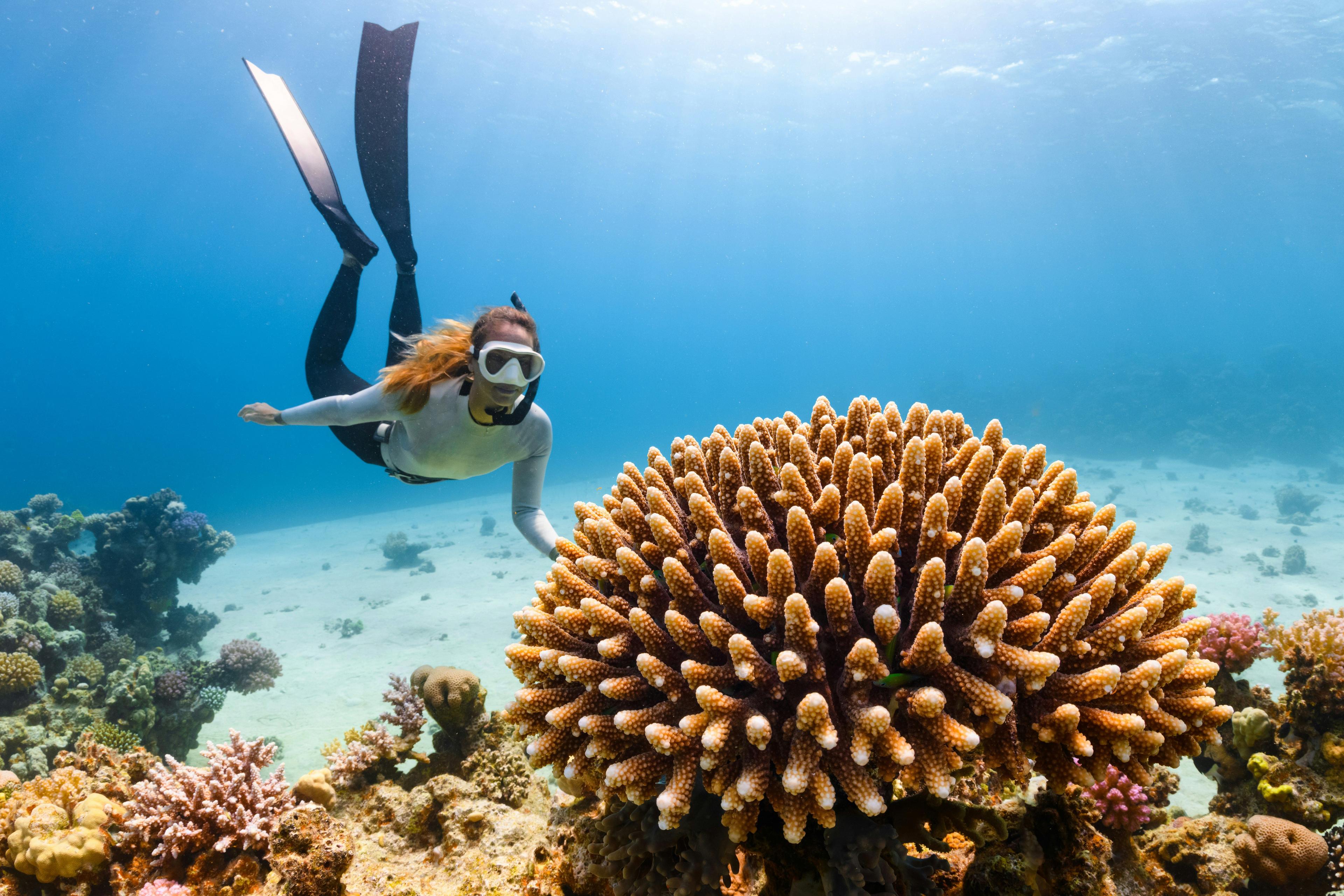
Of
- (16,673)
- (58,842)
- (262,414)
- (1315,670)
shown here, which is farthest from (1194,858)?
(16,673)

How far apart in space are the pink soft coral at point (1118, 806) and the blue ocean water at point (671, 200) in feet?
162

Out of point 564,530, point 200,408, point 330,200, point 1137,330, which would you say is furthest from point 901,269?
point 200,408

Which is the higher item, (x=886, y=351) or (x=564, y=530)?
(x=886, y=351)

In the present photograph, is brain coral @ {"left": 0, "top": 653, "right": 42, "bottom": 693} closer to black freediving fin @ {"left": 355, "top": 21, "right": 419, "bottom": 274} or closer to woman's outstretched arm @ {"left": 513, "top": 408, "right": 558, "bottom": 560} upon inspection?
black freediving fin @ {"left": 355, "top": 21, "right": 419, "bottom": 274}

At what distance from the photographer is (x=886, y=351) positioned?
180000 millimetres

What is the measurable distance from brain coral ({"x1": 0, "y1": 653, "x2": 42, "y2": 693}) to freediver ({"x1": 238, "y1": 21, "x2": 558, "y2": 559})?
5.47 m

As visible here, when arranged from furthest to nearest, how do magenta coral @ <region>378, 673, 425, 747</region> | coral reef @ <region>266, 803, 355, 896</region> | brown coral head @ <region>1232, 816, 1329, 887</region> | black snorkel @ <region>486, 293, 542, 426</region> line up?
black snorkel @ <region>486, 293, 542, 426</region>
magenta coral @ <region>378, 673, 425, 747</region>
brown coral head @ <region>1232, 816, 1329, 887</region>
coral reef @ <region>266, 803, 355, 896</region>

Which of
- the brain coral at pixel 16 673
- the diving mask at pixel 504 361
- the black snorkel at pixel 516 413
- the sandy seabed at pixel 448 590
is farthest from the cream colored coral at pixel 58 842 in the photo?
the brain coral at pixel 16 673

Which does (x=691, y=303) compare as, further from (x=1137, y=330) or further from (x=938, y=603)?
(x=938, y=603)

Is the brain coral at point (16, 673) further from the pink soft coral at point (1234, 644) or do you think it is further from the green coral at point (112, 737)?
the pink soft coral at point (1234, 644)

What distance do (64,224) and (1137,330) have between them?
749 ft

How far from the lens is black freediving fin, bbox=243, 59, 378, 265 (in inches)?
285

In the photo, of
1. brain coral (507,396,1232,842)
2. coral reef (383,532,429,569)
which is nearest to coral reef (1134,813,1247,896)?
brain coral (507,396,1232,842)

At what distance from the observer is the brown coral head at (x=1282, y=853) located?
2863 millimetres
